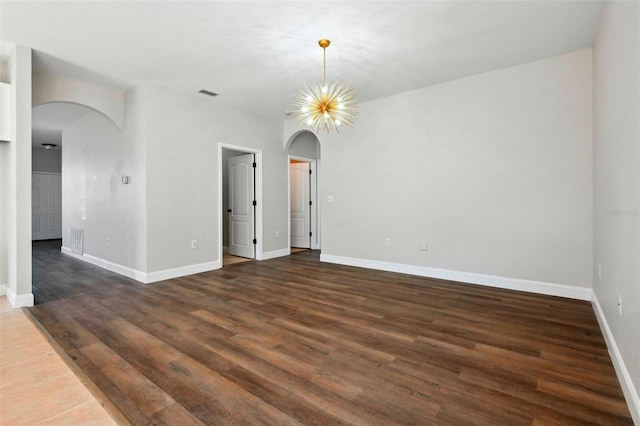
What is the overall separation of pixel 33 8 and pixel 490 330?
4.93m

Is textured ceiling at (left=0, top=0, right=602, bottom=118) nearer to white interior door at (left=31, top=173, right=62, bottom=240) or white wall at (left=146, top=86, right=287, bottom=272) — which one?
white wall at (left=146, top=86, right=287, bottom=272)

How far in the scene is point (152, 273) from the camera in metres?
4.57

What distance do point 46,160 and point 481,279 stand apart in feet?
40.2

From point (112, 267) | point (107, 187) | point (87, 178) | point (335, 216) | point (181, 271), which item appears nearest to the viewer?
point (181, 271)

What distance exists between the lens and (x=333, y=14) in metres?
2.86

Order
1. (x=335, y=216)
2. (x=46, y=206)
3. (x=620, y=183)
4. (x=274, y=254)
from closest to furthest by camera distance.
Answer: (x=620, y=183), (x=335, y=216), (x=274, y=254), (x=46, y=206)

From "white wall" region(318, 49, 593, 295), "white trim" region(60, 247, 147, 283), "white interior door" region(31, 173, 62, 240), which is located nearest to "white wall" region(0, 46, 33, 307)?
"white trim" region(60, 247, 147, 283)

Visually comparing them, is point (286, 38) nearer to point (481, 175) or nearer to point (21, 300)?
point (481, 175)

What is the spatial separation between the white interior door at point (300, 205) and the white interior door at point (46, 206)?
25.4 feet

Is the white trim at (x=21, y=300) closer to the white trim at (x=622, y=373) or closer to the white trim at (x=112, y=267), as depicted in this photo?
the white trim at (x=112, y=267)

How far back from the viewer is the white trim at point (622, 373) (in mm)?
1615

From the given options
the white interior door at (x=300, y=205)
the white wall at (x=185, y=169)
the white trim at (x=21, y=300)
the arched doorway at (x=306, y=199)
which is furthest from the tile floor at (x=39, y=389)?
the white interior door at (x=300, y=205)

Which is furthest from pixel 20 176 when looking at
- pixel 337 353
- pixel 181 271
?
pixel 337 353

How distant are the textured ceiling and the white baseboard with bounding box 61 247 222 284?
2757 millimetres
